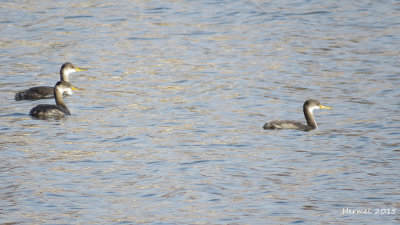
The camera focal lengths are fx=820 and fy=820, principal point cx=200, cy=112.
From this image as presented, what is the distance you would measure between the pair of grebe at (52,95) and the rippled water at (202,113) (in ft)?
0.74

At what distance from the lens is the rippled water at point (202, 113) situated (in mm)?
12141

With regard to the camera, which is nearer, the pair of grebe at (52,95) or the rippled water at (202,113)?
the rippled water at (202,113)

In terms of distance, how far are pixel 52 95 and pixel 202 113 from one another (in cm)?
429

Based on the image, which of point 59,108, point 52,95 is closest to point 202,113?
point 59,108

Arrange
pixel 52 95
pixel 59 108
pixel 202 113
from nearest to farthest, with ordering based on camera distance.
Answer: pixel 59 108 < pixel 202 113 < pixel 52 95

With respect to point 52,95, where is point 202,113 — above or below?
below

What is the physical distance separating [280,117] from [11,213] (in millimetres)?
7740

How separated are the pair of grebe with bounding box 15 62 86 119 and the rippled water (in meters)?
0.22

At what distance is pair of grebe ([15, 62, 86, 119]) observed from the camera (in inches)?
704

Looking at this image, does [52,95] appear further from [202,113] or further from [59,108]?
[202,113]

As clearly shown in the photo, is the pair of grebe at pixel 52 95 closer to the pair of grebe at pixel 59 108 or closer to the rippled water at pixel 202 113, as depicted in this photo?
the pair of grebe at pixel 59 108

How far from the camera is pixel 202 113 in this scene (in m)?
18.4

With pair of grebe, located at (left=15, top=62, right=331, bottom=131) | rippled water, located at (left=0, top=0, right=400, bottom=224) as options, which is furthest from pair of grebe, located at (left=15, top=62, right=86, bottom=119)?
rippled water, located at (left=0, top=0, right=400, bottom=224)

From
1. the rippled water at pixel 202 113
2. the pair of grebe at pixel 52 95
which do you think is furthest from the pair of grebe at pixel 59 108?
the rippled water at pixel 202 113
